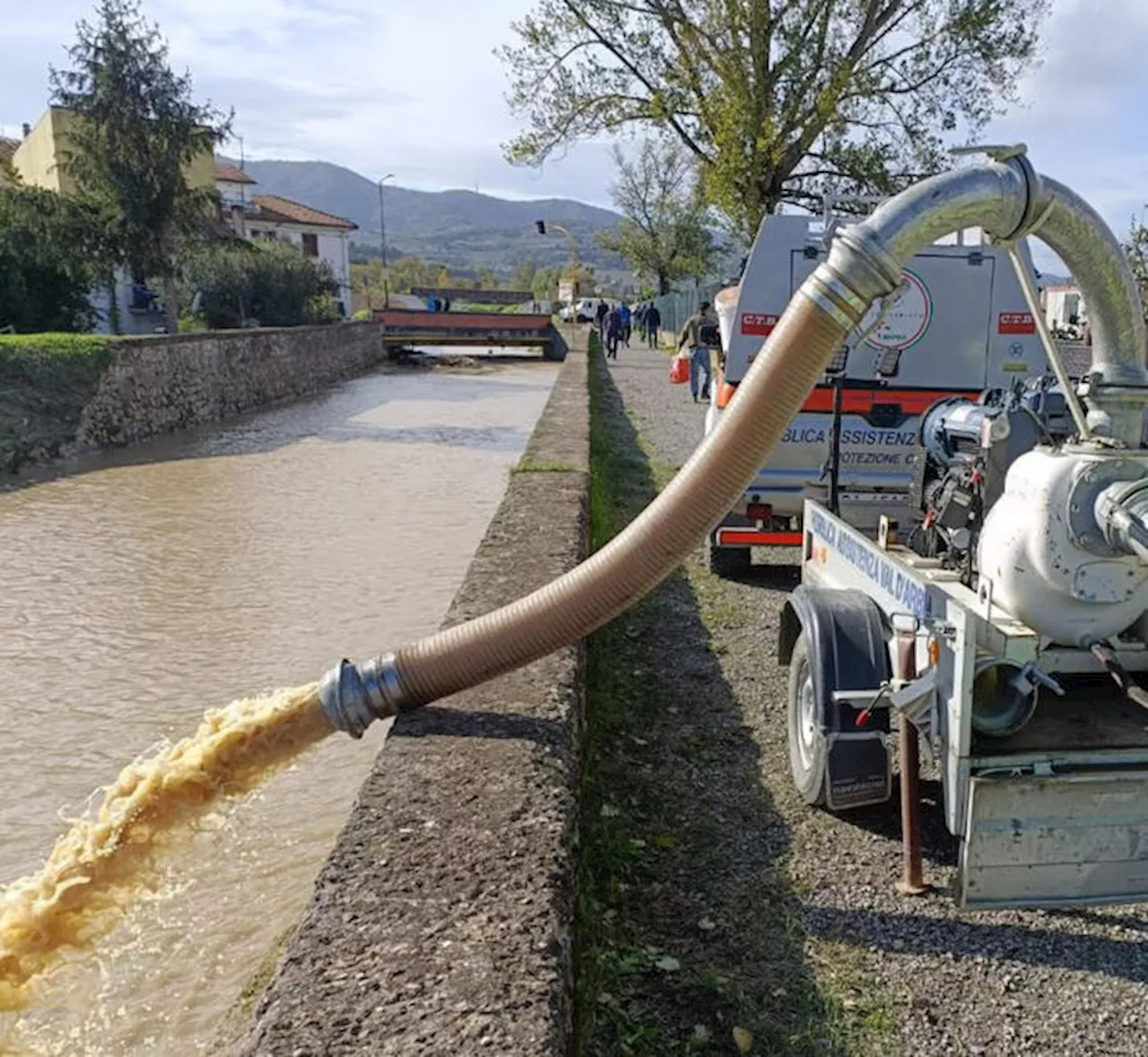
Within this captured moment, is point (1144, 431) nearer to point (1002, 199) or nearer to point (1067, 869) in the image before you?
point (1002, 199)

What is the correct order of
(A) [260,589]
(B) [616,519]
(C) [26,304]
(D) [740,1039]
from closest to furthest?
(D) [740,1039], (A) [260,589], (B) [616,519], (C) [26,304]

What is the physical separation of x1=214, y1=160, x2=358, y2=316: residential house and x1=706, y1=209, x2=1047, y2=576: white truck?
54018 millimetres

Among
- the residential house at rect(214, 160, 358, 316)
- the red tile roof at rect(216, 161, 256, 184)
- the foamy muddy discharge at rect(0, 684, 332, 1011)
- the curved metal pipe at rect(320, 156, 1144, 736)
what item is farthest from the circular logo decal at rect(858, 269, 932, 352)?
the red tile roof at rect(216, 161, 256, 184)

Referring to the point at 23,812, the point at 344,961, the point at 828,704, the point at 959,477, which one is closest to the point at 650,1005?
the point at 344,961

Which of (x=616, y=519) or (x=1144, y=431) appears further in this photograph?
(x=616, y=519)

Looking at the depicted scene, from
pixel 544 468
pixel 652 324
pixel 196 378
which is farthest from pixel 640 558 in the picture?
pixel 652 324

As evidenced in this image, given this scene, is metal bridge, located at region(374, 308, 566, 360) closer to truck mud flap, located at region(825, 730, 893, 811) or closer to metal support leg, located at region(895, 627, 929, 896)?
truck mud flap, located at region(825, 730, 893, 811)

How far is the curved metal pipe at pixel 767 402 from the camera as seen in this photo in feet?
11.4

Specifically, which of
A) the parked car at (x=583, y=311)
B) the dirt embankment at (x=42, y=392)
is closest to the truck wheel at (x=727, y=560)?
the dirt embankment at (x=42, y=392)

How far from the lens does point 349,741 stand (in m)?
5.22

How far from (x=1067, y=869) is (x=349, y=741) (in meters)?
3.30

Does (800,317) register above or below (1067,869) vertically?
above

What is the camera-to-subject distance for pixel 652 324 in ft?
140

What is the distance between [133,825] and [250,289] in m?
32.3
